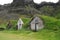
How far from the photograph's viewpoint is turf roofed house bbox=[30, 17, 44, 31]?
37438 mm

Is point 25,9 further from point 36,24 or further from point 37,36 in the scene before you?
point 37,36

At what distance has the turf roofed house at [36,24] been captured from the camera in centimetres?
3744

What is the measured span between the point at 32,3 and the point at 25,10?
787cm

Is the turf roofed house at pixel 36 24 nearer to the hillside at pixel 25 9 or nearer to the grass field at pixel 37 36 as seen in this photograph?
the grass field at pixel 37 36

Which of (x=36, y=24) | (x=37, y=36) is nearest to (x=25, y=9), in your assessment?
(x=36, y=24)

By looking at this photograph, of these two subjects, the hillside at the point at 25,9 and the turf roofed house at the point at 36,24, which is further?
the hillside at the point at 25,9

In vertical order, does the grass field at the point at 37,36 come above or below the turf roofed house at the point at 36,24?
below

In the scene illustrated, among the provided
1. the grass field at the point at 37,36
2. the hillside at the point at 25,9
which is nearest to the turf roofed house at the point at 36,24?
the grass field at the point at 37,36

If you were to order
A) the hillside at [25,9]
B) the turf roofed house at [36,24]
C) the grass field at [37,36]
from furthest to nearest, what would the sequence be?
the hillside at [25,9] < the turf roofed house at [36,24] < the grass field at [37,36]

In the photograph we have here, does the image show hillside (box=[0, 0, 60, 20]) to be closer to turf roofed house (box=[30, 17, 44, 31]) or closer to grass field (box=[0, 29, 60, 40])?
turf roofed house (box=[30, 17, 44, 31])

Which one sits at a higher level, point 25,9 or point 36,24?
point 25,9

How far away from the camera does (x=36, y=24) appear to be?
38.4m

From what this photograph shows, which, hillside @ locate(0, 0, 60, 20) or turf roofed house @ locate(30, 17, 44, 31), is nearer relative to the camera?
turf roofed house @ locate(30, 17, 44, 31)

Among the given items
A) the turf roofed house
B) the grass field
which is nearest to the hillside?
the turf roofed house
